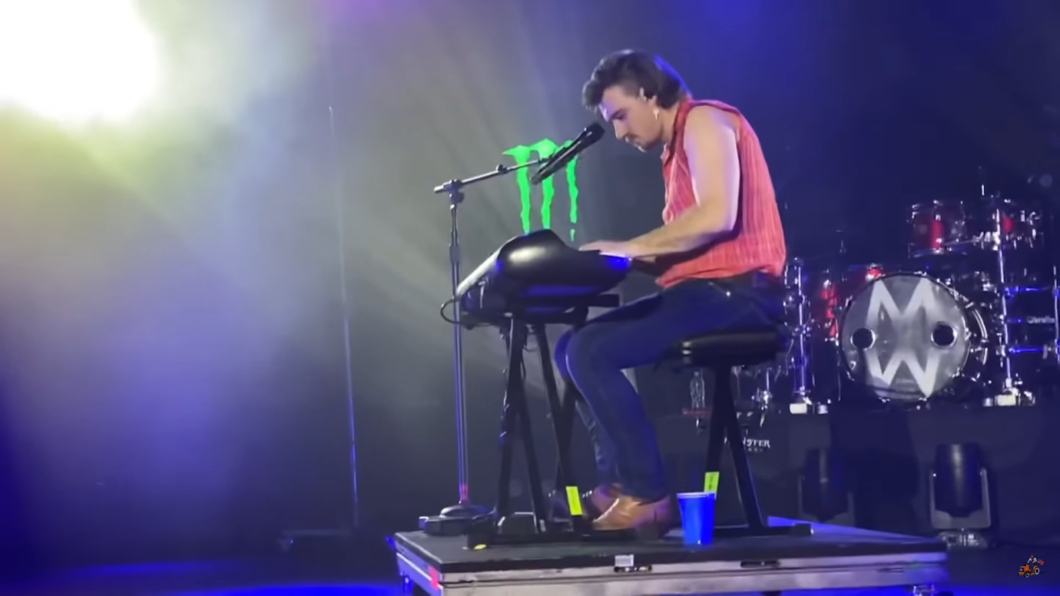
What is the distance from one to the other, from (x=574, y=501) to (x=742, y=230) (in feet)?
2.47

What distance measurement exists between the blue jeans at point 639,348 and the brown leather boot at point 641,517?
0.7 inches

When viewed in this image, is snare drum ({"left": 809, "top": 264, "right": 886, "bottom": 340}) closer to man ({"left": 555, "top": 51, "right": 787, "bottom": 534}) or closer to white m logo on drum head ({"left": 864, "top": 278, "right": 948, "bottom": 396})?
white m logo on drum head ({"left": 864, "top": 278, "right": 948, "bottom": 396})

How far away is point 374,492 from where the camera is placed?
16.2ft

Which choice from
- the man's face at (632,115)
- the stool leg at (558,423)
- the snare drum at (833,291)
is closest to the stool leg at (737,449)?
the stool leg at (558,423)

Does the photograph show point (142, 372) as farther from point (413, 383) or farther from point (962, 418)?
point (962, 418)

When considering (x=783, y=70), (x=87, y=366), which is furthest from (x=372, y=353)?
(x=783, y=70)

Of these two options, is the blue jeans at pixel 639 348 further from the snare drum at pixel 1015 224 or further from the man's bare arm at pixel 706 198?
the snare drum at pixel 1015 224

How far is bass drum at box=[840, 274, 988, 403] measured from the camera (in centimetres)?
434

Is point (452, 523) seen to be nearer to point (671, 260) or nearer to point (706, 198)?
point (671, 260)

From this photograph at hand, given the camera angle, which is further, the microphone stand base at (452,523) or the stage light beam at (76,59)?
the stage light beam at (76,59)

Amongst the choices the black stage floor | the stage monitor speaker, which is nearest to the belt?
the black stage floor

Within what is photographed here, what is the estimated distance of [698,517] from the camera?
2.31m

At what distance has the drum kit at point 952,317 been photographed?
4.32m

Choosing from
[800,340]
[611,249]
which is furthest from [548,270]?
[800,340]
